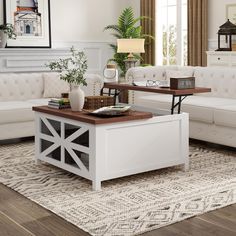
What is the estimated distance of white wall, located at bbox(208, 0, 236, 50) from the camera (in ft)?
27.0

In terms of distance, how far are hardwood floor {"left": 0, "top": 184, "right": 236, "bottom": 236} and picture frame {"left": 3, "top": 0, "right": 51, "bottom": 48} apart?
568 cm

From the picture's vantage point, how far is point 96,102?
449 cm

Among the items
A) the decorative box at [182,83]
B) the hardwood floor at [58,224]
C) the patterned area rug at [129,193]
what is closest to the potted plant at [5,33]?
the patterned area rug at [129,193]

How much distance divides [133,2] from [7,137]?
17.6 feet

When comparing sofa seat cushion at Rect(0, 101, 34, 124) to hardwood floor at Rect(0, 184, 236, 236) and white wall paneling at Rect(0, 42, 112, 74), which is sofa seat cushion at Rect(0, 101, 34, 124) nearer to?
hardwood floor at Rect(0, 184, 236, 236)

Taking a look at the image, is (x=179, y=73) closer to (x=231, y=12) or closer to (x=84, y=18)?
(x=231, y=12)

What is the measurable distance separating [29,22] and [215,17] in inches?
128

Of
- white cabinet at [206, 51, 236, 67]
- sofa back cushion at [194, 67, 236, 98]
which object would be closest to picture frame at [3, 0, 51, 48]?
white cabinet at [206, 51, 236, 67]

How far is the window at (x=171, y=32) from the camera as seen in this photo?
9.02 metres

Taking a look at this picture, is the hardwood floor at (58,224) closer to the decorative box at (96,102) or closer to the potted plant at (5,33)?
the decorative box at (96,102)

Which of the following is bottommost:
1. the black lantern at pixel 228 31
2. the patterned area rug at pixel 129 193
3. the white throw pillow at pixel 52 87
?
the patterned area rug at pixel 129 193

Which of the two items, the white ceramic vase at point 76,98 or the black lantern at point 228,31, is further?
the black lantern at point 228,31

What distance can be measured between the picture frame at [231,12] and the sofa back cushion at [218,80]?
210 cm

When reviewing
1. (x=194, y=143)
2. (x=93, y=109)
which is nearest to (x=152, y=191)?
(x=93, y=109)
